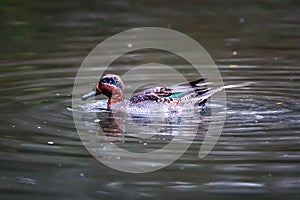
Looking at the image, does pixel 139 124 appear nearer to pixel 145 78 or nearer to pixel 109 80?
pixel 109 80

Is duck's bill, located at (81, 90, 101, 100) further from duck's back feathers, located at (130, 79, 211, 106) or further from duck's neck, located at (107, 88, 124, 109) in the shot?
duck's back feathers, located at (130, 79, 211, 106)

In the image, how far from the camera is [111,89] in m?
9.82

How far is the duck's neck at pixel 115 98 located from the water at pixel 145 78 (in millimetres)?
486

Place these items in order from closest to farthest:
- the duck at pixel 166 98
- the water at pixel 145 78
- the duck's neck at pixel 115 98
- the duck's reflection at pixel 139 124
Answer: the water at pixel 145 78, the duck's reflection at pixel 139 124, the duck at pixel 166 98, the duck's neck at pixel 115 98

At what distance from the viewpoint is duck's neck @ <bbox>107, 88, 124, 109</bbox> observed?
977cm

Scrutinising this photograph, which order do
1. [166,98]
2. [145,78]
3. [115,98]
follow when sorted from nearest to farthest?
[166,98]
[115,98]
[145,78]

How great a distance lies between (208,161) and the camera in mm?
7477

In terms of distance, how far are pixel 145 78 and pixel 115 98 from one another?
154 cm

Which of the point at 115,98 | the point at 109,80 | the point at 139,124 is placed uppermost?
the point at 109,80

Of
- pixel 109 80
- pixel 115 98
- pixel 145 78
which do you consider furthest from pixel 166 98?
pixel 145 78

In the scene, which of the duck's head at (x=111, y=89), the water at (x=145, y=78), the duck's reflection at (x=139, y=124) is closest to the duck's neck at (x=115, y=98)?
the duck's head at (x=111, y=89)

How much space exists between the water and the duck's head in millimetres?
356

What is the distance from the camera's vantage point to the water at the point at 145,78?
6.98 meters

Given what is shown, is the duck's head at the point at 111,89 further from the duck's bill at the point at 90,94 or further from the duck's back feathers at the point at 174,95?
the duck's back feathers at the point at 174,95
